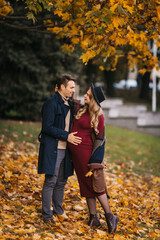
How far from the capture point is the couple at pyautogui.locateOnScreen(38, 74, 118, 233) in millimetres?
4227

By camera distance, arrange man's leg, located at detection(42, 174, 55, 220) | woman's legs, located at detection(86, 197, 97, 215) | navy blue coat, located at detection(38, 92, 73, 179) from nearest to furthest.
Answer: navy blue coat, located at detection(38, 92, 73, 179) → man's leg, located at detection(42, 174, 55, 220) → woman's legs, located at detection(86, 197, 97, 215)

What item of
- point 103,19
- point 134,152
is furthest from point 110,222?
point 134,152

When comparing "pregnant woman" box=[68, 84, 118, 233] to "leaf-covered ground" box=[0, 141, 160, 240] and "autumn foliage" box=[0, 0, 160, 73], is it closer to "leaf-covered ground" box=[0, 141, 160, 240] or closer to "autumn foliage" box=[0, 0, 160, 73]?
"leaf-covered ground" box=[0, 141, 160, 240]

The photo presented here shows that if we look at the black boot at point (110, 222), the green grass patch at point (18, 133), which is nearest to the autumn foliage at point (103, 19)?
the black boot at point (110, 222)

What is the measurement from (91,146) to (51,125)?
1.93 ft

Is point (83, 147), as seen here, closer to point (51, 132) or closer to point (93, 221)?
point (51, 132)

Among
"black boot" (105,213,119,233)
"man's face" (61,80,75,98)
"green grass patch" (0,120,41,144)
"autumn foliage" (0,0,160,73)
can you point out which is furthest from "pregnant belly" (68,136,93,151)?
"green grass patch" (0,120,41,144)

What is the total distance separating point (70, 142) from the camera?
4.27m

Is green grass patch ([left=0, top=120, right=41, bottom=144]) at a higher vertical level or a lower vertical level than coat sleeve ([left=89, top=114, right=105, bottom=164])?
lower

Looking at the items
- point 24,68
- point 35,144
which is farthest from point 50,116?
point 24,68

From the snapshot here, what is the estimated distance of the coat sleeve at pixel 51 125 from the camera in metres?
4.20

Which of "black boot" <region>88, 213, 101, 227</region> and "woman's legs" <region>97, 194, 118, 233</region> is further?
"black boot" <region>88, 213, 101, 227</region>

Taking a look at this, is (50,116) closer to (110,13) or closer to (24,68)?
(110,13)

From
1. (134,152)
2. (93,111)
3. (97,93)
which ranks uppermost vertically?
(97,93)
